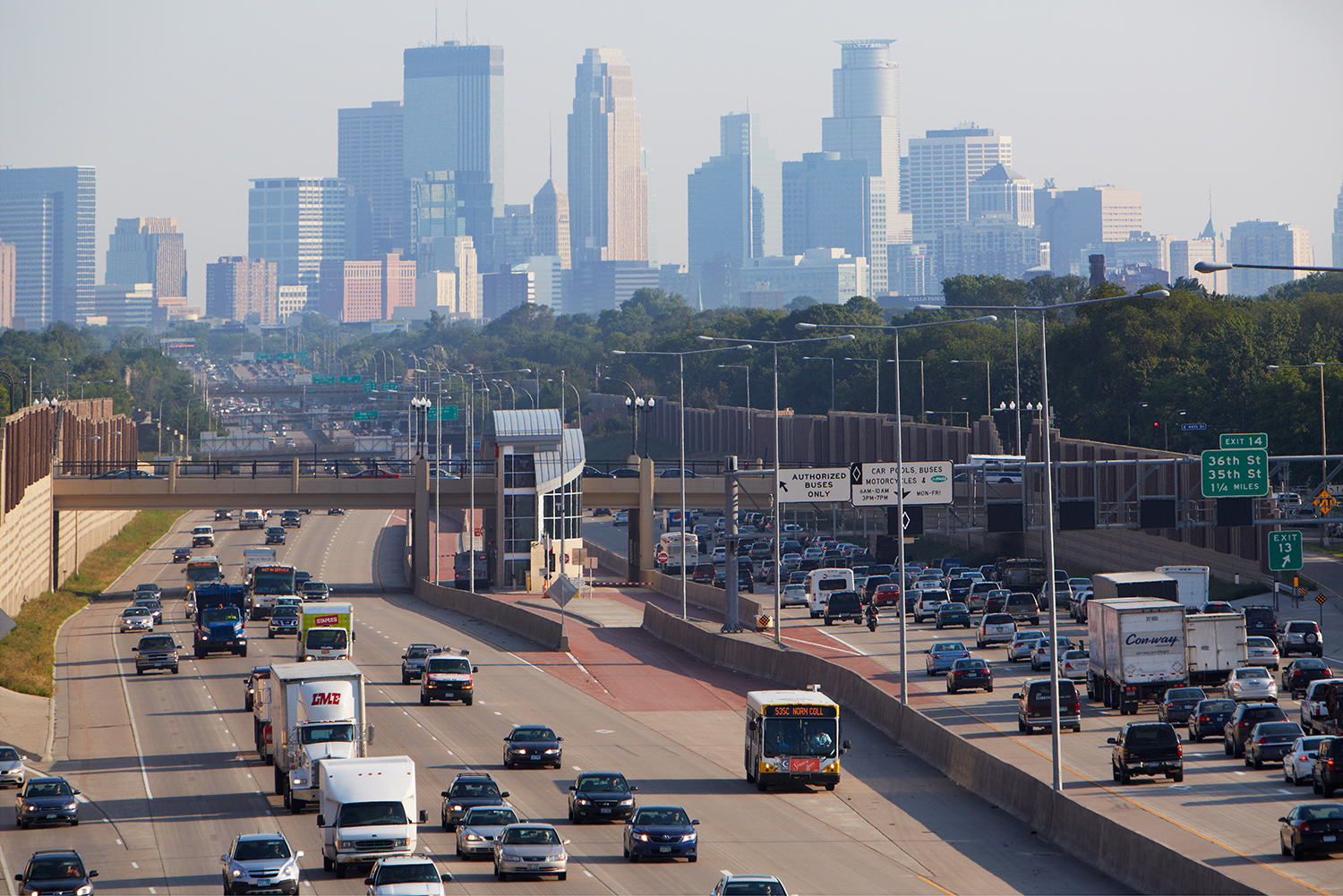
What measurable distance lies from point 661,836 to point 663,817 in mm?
591

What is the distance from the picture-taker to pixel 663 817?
34812 mm

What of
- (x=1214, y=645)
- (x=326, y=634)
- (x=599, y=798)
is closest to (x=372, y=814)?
(x=599, y=798)

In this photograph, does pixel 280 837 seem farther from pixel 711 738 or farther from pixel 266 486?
pixel 266 486

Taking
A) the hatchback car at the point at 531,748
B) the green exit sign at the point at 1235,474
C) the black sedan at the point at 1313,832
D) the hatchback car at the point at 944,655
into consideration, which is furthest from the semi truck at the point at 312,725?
the green exit sign at the point at 1235,474

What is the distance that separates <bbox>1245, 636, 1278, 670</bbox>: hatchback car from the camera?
5912 cm

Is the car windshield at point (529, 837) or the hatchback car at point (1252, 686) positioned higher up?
the hatchback car at point (1252, 686)

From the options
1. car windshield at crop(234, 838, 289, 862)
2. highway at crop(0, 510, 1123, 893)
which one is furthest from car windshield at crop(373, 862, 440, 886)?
highway at crop(0, 510, 1123, 893)

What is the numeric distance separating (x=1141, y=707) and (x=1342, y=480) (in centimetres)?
6134

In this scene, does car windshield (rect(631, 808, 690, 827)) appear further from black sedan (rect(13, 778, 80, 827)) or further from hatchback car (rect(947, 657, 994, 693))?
hatchback car (rect(947, 657, 994, 693))

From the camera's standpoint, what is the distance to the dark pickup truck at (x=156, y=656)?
66.2 m

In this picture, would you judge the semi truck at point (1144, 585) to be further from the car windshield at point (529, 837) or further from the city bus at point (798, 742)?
the car windshield at point (529, 837)

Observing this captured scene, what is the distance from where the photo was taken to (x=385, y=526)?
159 metres

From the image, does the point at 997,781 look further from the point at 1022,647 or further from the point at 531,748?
the point at 1022,647

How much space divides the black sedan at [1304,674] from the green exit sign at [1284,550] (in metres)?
19.2
